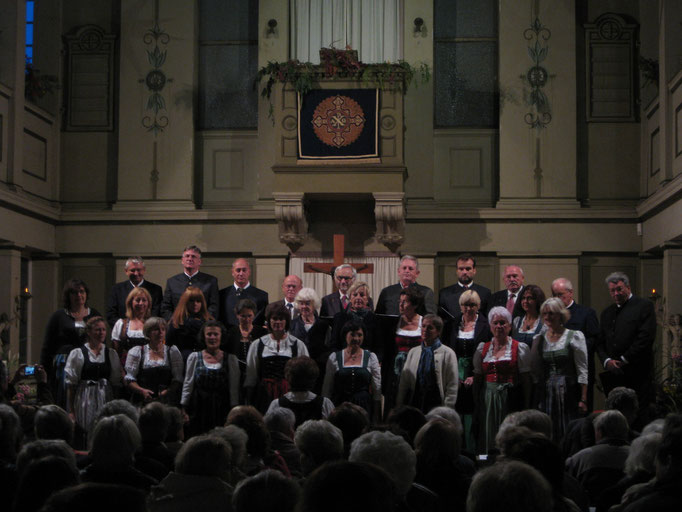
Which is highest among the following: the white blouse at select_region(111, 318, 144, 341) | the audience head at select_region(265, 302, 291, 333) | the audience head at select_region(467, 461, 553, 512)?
the audience head at select_region(265, 302, 291, 333)

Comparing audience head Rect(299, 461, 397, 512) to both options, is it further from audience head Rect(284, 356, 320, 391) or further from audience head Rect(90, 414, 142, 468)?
audience head Rect(284, 356, 320, 391)

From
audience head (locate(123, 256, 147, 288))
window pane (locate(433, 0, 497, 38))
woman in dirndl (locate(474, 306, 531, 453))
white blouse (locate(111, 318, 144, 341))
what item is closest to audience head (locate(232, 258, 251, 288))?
audience head (locate(123, 256, 147, 288))

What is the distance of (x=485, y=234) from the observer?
33.4 feet

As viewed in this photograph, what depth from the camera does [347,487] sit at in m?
1.65

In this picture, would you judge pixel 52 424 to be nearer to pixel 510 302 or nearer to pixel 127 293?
pixel 127 293

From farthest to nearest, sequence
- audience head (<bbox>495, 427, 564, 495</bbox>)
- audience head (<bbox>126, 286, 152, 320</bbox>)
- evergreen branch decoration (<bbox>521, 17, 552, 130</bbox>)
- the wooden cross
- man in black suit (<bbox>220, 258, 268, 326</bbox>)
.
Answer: evergreen branch decoration (<bbox>521, 17, 552, 130</bbox>), the wooden cross, man in black suit (<bbox>220, 258, 268, 326</bbox>), audience head (<bbox>126, 286, 152, 320</bbox>), audience head (<bbox>495, 427, 564, 495</bbox>)

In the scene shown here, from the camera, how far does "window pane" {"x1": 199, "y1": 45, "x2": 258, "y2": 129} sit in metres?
10.6

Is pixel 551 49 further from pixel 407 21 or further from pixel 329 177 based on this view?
pixel 329 177

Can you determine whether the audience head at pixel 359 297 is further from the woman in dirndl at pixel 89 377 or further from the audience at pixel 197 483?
the audience at pixel 197 483

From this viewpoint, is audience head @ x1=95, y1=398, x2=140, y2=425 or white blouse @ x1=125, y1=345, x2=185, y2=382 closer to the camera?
audience head @ x1=95, y1=398, x2=140, y2=425

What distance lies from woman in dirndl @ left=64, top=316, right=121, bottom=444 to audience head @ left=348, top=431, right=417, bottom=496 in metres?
3.69

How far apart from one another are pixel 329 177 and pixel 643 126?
3.53 meters

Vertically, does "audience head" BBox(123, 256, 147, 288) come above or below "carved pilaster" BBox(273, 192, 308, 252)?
below

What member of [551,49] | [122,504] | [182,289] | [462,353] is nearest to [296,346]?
[462,353]
